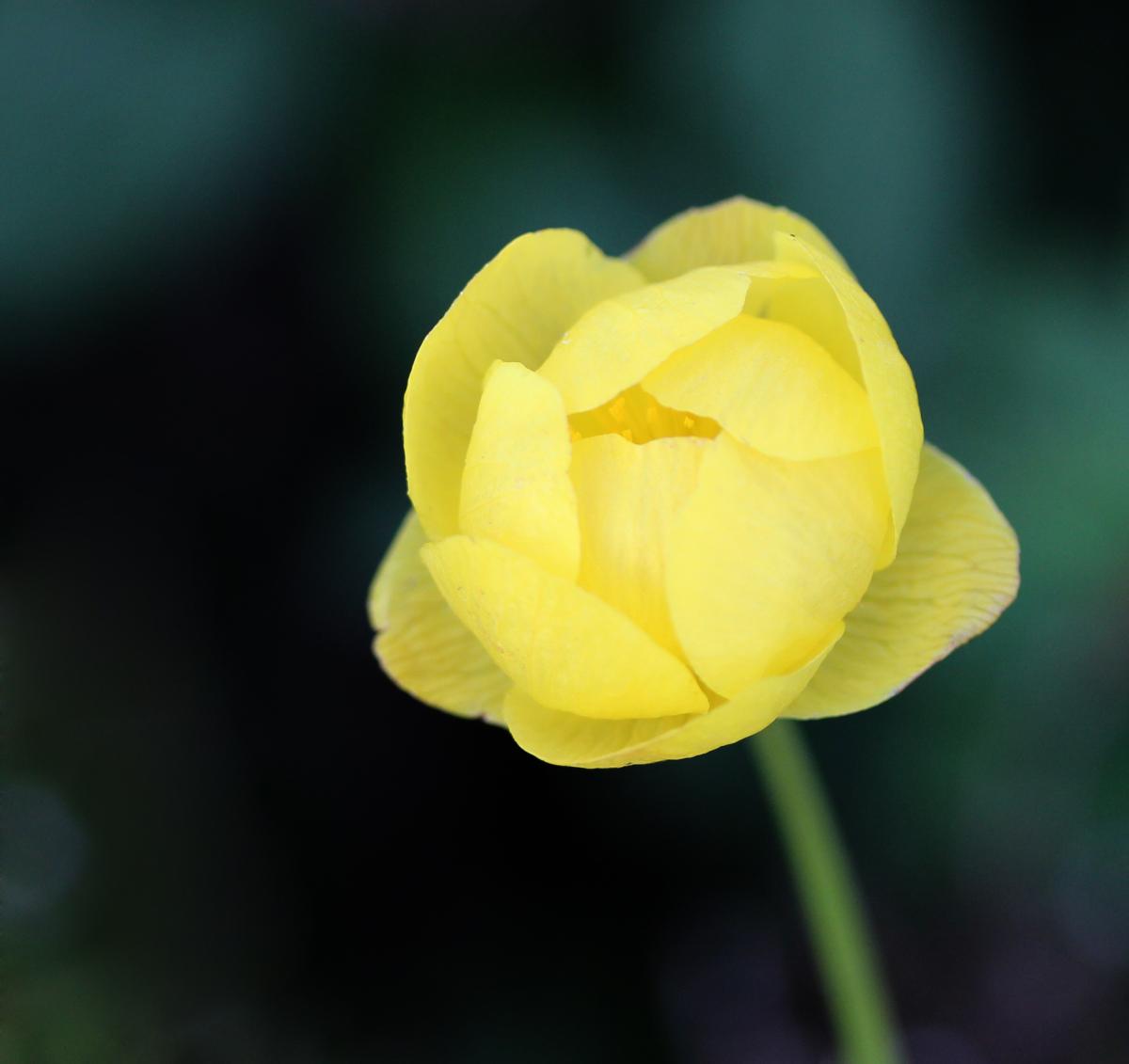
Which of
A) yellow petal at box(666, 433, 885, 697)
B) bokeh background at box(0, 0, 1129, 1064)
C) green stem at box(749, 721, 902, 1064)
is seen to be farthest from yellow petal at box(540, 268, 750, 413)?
bokeh background at box(0, 0, 1129, 1064)

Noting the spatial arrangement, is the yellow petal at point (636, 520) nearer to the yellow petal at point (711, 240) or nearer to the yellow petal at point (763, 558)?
the yellow petal at point (763, 558)

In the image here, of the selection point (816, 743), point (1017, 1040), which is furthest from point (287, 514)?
point (1017, 1040)

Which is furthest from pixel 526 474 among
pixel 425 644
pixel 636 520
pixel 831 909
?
pixel 831 909

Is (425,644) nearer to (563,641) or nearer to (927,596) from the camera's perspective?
(563,641)

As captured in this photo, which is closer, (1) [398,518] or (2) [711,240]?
(2) [711,240]

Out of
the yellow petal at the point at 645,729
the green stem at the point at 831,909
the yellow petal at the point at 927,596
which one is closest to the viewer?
the yellow petal at the point at 645,729

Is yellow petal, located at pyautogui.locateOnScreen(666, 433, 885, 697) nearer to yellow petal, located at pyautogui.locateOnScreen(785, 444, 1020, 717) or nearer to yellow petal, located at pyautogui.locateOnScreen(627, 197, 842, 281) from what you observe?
yellow petal, located at pyautogui.locateOnScreen(785, 444, 1020, 717)

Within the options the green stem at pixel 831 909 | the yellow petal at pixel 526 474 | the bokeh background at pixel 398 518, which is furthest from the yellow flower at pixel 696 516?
the bokeh background at pixel 398 518
